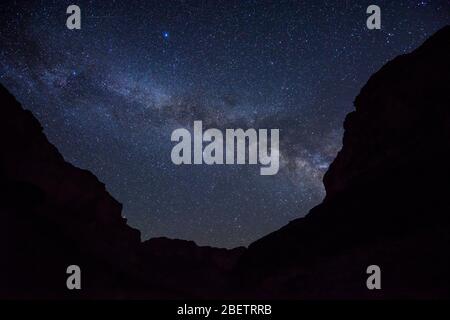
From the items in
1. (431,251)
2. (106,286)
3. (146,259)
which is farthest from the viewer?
(146,259)

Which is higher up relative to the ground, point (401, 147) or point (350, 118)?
point (350, 118)

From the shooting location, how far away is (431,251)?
2012 centimetres

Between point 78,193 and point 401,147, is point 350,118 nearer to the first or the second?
point 401,147

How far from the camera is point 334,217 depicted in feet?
99.7

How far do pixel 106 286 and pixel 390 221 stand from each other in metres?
20.5

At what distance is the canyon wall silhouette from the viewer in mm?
22500

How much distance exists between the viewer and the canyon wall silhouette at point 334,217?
73.8ft

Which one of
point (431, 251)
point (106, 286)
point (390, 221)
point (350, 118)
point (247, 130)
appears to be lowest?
point (106, 286)

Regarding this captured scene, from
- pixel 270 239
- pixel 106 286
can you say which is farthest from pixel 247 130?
pixel 270 239

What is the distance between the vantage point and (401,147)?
31.5 meters
